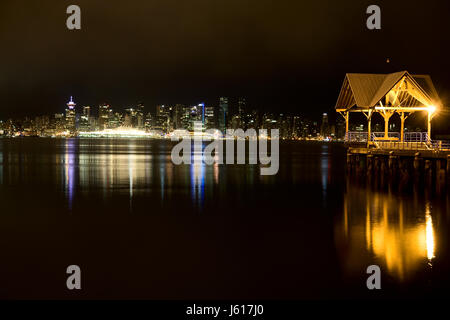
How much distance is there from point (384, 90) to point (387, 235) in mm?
23650

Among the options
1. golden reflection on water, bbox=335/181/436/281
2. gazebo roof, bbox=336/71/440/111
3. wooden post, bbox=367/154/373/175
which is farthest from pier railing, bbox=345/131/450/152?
golden reflection on water, bbox=335/181/436/281

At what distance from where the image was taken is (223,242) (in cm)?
1495

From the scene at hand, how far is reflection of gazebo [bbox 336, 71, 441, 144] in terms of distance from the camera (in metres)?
36.9

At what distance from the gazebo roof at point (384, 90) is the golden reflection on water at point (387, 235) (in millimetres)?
15281

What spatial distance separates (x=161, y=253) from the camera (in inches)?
529

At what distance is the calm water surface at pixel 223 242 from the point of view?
10812mm

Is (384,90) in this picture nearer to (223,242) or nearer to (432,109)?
(432,109)

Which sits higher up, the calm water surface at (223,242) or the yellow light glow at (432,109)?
the yellow light glow at (432,109)

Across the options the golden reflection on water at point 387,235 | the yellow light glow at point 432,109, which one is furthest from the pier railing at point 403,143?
the golden reflection on water at point 387,235

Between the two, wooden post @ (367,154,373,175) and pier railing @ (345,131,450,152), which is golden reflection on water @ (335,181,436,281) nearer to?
pier railing @ (345,131,450,152)

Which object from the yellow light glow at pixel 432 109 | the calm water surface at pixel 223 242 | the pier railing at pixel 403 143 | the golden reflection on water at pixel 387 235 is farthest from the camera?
the yellow light glow at pixel 432 109

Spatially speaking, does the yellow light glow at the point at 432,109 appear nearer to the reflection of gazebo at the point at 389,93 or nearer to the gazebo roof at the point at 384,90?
the reflection of gazebo at the point at 389,93

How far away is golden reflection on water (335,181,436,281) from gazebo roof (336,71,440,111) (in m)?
15.3
